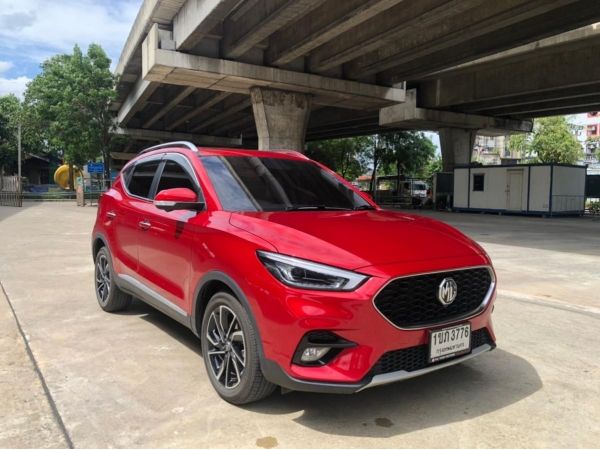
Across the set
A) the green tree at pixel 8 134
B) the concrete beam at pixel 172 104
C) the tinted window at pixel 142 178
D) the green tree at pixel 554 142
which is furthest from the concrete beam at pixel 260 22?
the green tree at pixel 554 142

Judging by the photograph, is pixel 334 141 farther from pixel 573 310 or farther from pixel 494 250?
pixel 573 310

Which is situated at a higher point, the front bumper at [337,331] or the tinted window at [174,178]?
the tinted window at [174,178]

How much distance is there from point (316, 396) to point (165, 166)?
2499 mm

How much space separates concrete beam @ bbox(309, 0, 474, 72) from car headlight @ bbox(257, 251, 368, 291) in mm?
13407

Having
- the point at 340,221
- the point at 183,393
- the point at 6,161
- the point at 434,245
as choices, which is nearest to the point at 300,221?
the point at 340,221

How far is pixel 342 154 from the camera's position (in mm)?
55750

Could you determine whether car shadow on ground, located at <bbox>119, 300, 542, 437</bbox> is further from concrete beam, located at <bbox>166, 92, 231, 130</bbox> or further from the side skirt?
concrete beam, located at <bbox>166, 92, 231, 130</bbox>

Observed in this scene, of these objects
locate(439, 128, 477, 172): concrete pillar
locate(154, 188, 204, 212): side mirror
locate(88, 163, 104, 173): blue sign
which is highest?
locate(439, 128, 477, 172): concrete pillar

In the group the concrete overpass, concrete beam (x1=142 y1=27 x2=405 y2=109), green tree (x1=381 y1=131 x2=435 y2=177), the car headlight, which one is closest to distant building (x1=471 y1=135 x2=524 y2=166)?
green tree (x1=381 y1=131 x2=435 y2=177)

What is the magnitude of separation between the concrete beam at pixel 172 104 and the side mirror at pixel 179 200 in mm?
24480

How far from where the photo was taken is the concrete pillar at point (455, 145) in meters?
33.2

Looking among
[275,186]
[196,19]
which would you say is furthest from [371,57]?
[275,186]

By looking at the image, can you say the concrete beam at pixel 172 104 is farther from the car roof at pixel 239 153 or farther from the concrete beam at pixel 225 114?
the car roof at pixel 239 153

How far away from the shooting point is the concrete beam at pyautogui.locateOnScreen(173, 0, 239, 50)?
15352 mm
